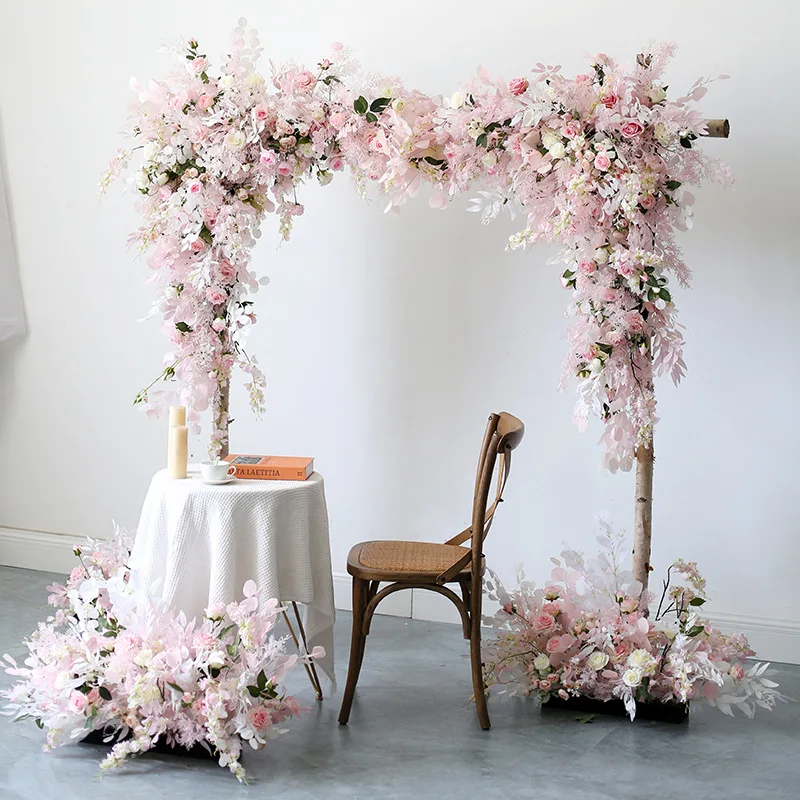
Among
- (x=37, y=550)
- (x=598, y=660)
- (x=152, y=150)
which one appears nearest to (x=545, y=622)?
(x=598, y=660)

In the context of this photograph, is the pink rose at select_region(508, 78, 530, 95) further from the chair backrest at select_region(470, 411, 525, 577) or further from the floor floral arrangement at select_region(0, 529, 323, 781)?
the floor floral arrangement at select_region(0, 529, 323, 781)

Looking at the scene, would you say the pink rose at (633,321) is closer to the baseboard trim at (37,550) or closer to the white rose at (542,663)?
the white rose at (542,663)

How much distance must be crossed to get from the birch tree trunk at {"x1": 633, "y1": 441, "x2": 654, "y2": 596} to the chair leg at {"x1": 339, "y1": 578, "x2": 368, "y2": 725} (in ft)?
2.83

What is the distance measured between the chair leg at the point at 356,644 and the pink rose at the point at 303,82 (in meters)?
1.46

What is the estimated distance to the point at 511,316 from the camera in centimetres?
382

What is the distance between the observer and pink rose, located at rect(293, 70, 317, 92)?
3078 millimetres

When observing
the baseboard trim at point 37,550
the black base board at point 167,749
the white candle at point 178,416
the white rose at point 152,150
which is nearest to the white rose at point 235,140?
the white rose at point 152,150

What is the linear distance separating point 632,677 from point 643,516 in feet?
1.63

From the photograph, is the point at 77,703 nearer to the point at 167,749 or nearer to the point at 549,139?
the point at 167,749

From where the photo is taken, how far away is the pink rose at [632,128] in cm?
280

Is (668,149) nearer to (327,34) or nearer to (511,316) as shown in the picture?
(511,316)

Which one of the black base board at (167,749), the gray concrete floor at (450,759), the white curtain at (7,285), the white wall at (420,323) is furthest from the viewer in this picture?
the white curtain at (7,285)

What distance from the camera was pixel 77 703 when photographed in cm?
262

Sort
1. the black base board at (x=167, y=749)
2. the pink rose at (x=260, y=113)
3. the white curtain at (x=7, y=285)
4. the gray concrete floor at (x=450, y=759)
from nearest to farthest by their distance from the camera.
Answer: the gray concrete floor at (x=450, y=759) → the black base board at (x=167, y=749) → the pink rose at (x=260, y=113) → the white curtain at (x=7, y=285)
